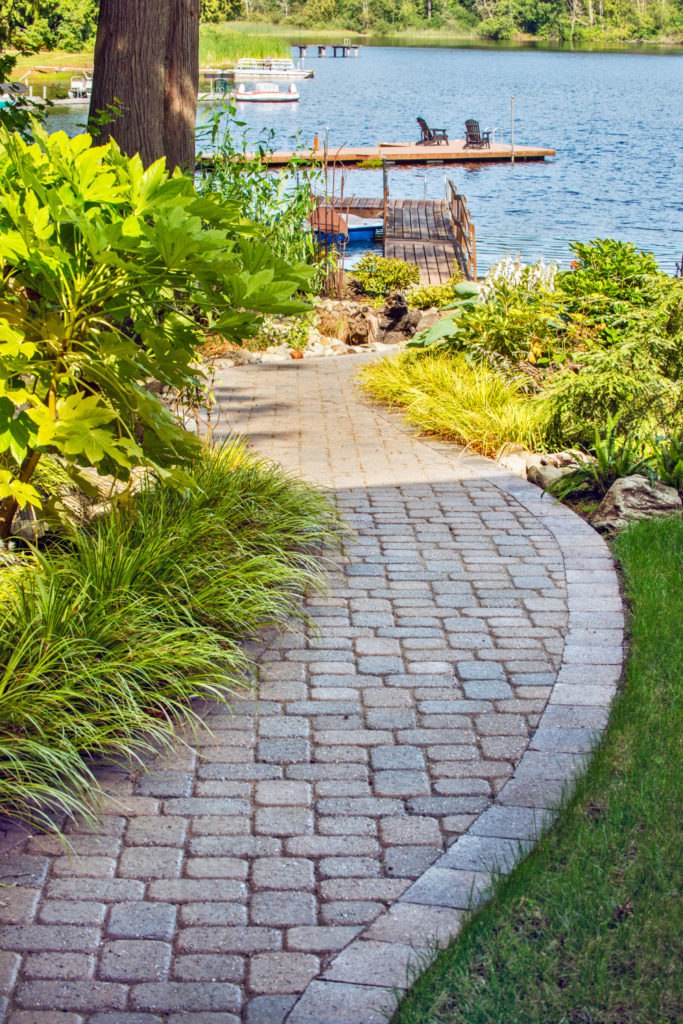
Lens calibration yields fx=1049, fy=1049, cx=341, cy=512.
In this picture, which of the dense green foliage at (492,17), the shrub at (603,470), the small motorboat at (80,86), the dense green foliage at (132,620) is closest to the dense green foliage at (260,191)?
the shrub at (603,470)

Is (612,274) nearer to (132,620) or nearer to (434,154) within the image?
(132,620)

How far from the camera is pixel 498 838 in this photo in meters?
2.95

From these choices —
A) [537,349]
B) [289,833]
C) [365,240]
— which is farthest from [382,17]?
[289,833]

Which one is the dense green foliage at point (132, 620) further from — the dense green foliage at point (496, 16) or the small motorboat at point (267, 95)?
the dense green foliage at point (496, 16)

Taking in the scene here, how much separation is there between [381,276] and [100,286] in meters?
9.93

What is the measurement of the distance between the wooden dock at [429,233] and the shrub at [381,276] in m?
3.21

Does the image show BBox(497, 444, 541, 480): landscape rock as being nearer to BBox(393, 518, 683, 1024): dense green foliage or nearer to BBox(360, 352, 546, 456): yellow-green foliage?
BBox(360, 352, 546, 456): yellow-green foliage

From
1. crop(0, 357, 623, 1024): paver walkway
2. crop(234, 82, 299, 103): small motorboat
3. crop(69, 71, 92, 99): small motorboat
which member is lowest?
crop(0, 357, 623, 1024): paver walkway

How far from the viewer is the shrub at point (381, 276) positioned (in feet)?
43.8

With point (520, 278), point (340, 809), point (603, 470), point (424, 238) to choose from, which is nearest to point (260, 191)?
point (520, 278)

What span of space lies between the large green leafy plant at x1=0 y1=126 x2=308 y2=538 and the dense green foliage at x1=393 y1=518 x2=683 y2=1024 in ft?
6.04

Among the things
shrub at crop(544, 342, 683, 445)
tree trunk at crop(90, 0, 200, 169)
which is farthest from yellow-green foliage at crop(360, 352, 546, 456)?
tree trunk at crop(90, 0, 200, 169)

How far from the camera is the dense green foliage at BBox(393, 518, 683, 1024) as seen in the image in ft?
7.66

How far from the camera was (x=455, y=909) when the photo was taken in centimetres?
267
